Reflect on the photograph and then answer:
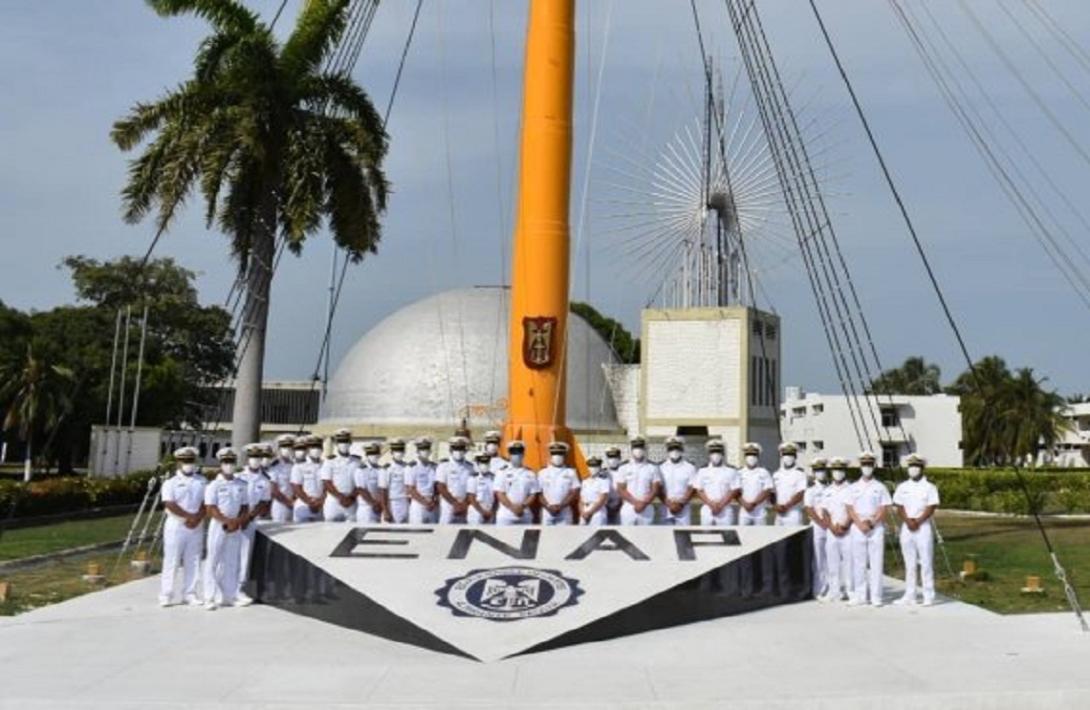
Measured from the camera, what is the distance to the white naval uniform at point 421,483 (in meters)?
16.0

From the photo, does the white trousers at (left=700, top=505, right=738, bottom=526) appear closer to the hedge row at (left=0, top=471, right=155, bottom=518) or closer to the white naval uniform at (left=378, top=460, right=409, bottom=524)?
the white naval uniform at (left=378, top=460, right=409, bottom=524)

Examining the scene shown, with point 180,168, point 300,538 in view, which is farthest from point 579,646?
point 180,168

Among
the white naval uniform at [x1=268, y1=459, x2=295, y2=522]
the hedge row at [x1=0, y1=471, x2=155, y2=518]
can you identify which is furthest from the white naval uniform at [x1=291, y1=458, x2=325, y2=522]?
the hedge row at [x1=0, y1=471, x2=155, y2=518]

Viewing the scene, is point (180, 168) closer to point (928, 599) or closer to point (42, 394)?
point (928, 599)

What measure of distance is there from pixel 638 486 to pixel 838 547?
2.76 meters

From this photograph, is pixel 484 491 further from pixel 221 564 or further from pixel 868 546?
pixel 868 546

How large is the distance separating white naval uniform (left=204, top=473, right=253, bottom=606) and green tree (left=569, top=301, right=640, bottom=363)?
206 feet

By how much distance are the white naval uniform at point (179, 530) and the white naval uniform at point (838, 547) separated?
315 inches

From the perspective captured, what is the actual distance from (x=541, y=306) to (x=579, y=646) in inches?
354

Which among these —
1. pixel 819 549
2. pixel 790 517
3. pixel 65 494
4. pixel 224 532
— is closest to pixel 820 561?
pixel 819 549

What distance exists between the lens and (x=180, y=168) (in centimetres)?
2420

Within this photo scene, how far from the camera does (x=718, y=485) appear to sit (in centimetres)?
1565

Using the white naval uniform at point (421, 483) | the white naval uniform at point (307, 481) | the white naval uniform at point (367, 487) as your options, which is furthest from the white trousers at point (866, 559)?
the white naval uniform at point (307, 481)

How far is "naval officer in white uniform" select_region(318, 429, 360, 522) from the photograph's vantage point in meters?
16.1
